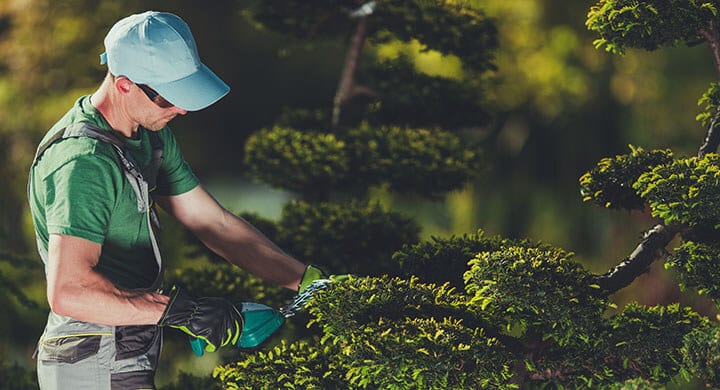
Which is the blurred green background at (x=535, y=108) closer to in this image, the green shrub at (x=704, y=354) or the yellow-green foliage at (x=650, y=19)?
the yellow-green foliage at (x=650, y=19)

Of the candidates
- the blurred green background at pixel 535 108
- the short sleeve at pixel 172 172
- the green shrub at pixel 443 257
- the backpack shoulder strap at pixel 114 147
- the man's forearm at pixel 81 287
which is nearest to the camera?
the man's forearm at pixel 81 287

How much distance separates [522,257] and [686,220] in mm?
425

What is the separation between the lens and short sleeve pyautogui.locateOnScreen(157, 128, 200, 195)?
2.91 meters

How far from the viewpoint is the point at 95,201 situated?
2395mm

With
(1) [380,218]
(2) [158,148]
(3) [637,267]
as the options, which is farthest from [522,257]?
(1) [380,218]

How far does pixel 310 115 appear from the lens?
178 inches

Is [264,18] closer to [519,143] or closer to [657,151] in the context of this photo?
[657,151]

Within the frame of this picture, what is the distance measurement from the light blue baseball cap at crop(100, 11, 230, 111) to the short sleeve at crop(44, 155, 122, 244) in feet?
0.79

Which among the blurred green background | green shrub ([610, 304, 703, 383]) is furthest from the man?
the blurred green background

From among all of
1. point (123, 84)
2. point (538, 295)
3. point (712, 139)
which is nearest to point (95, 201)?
point (123, 84)

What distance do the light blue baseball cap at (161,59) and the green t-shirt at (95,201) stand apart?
6.5 inches

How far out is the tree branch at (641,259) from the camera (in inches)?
113

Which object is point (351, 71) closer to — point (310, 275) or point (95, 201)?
point (310, 275)

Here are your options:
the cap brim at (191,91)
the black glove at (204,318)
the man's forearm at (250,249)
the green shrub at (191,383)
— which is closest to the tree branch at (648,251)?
the man's forearm at (250,249)
